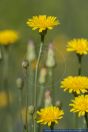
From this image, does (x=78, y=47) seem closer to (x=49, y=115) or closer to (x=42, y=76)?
(x=42, y=76)

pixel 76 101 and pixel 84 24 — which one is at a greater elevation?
pixel 84 24

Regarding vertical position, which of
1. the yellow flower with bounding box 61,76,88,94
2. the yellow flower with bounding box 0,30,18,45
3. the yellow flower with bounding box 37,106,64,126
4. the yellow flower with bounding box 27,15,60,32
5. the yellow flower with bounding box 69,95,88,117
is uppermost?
the yellow flower with bounding box 0,30,18,45

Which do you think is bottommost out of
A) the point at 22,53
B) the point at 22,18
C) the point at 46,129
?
the point at 46,129

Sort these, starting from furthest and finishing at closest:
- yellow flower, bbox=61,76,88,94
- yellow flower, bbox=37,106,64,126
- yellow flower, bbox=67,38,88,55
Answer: yellow flower, bbox=67,38,88,55
yellow flower, bbox=61,76,88,94
yellow flower, bbox=37,106,64,126

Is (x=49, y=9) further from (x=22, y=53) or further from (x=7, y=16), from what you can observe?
(x=22, y=53)

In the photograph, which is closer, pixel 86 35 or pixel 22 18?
pixel 86 35

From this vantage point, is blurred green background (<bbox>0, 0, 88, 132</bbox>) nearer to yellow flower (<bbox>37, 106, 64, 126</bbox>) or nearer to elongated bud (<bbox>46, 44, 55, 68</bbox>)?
elongated bud (<bbox>46, 44, 55, 68</bbox>)

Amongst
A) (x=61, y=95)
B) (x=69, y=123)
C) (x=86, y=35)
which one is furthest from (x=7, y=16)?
(x=69, y=123)

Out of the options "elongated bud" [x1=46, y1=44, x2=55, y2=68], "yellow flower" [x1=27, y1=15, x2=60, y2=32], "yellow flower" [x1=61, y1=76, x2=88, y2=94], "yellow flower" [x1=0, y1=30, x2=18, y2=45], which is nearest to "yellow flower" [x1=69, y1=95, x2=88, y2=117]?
"yellow flower" [x1=61, y1=76, x2=88, y2=94]

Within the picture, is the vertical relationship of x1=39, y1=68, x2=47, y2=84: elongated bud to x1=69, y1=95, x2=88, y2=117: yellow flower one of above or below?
above
